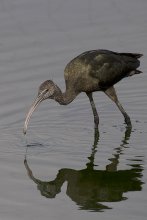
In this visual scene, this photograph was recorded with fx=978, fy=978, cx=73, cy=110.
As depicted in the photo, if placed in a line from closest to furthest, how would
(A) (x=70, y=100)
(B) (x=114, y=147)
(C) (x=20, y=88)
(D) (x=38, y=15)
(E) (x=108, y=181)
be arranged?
(E) (x=108, y=181) → (B) (x=114, y=147) → (A) (x=70, y=100) → (C) (x=20, y=88) → (D) (x=38, y=15)

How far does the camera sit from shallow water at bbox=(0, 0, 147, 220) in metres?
12.9

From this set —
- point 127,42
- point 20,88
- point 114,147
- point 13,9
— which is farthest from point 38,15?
point 114,147

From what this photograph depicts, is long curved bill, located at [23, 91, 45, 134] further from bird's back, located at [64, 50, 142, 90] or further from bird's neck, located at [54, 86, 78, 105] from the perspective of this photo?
bird's back, located at [64, 50, 142, 90]

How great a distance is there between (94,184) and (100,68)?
334cm

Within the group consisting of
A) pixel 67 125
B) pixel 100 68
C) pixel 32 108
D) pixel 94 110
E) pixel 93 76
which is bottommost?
pixel 67 125

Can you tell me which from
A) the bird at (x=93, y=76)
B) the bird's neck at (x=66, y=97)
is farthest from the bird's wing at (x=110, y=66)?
the bird's neck at (x=66, y=97)

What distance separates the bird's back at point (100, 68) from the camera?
16422mm

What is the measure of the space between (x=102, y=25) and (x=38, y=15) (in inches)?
61.0

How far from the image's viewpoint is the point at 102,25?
21.5 m

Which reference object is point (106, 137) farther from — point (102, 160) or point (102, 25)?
point (102, 25)

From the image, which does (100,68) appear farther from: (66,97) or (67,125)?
(67,125)

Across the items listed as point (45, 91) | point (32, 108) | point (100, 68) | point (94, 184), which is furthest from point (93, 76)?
point (94, 184)

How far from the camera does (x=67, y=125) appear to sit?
16562 mm

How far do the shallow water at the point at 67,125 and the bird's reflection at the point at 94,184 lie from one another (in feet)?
0.04
